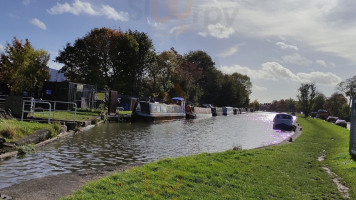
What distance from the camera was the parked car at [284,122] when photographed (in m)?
31.6

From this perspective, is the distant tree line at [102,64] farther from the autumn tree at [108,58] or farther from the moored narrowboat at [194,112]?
the moored narrowboat at [194,112]

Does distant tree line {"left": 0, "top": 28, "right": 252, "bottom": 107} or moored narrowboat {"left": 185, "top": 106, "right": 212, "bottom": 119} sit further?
moored narrowboat {"left": 185, "top": 106, "right": 212, "bottom": 119}

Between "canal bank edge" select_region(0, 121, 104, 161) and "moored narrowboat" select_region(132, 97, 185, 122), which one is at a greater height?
"moored narrowboat" select_region(132, 97, 185, 122)

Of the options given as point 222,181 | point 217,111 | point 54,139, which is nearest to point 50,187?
point 222,181

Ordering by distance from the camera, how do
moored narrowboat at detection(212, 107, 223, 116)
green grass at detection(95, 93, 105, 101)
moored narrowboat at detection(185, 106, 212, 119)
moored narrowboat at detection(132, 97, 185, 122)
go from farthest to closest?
moored narrowboat at detection(212, 107, 223, 116), moored narrowboat at detection(185, 106, 212, 119), green grass at detection(95, 93, 105, 101), moored narrowboat at detection(132, 97, 185, 122)

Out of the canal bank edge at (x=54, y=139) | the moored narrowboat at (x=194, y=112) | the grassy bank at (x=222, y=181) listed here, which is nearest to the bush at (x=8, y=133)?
the canal bank edge at (x=54, y=139)

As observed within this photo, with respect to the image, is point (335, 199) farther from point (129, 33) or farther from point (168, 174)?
point (129, 33)

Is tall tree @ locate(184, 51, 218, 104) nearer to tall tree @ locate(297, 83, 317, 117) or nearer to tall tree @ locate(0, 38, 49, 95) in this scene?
tall tree @ locate(297, 83, 317, 117)

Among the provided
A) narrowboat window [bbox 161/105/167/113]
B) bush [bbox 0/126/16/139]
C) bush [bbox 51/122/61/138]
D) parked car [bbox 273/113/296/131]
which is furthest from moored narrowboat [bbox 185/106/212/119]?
bush [bbox 0/126/16/139]

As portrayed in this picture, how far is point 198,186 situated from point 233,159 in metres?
4.03

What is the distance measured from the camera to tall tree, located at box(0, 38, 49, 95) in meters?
37.2

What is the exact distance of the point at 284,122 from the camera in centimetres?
3244

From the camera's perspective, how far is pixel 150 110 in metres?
35.3

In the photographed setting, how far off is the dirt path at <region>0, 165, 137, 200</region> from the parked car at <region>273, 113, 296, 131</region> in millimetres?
26995
